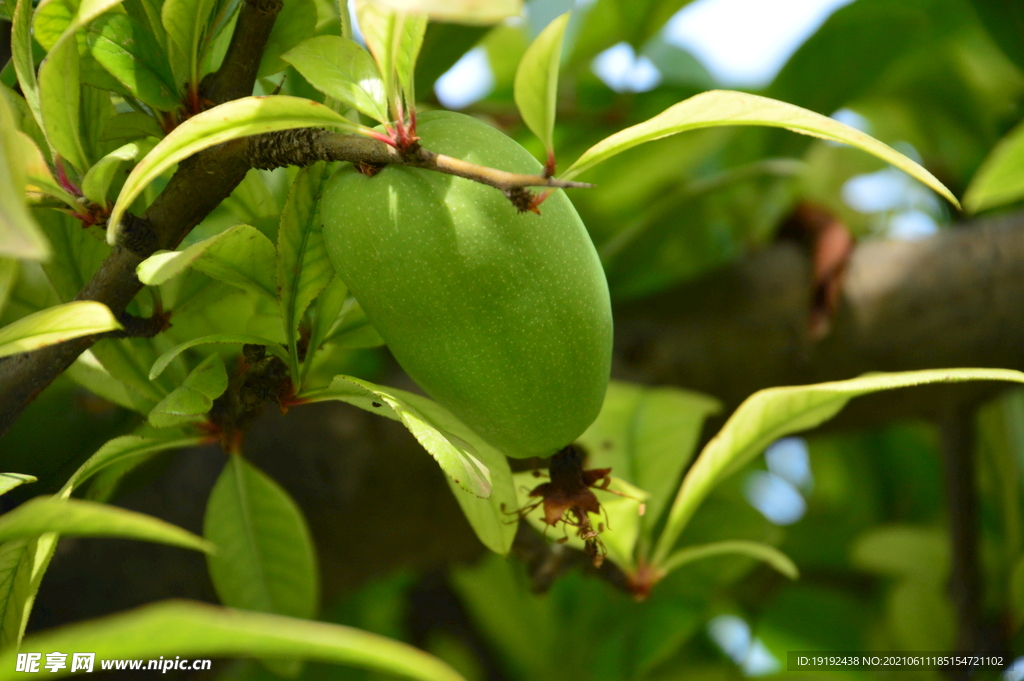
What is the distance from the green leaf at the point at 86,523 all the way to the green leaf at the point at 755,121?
0.65 ft

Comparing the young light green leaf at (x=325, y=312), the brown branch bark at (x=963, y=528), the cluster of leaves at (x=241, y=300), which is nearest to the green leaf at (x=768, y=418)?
the cluster of leaves at (x=241, y=300)

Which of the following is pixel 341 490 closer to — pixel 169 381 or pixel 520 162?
pixel 169 381

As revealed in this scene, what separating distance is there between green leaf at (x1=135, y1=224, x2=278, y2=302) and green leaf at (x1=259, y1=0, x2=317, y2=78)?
0.32 ft

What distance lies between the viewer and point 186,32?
1.13ft

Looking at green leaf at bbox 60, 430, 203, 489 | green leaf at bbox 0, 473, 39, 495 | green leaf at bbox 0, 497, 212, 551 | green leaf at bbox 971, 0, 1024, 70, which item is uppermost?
green leaf at bbox 971, 0, 1024, 70

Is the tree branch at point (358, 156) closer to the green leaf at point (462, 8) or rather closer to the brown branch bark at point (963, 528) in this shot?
the green leaf at point (462, 8)

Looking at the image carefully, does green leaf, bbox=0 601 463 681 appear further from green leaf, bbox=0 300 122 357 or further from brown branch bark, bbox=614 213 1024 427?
brown branch bark, bbox=614 213 1024 427

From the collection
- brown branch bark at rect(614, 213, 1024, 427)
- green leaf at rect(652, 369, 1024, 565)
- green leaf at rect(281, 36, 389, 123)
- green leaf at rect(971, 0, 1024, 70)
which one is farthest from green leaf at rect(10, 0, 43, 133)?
green leaf at rect(971, 0, 1024, 70)

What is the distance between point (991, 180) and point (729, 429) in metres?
0.25

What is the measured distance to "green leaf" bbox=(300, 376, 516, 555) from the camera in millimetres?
290

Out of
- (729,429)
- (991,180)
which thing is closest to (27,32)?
(729,429)

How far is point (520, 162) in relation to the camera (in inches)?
13.5

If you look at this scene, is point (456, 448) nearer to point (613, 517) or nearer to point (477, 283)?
point (477, 283)

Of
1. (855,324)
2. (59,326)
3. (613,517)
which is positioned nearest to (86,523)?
(59,326)
